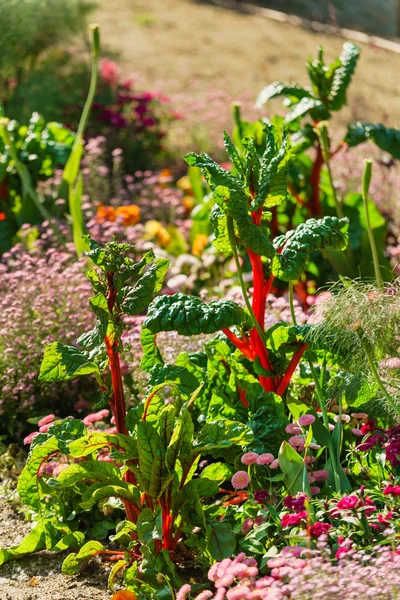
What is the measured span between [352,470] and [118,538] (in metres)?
0.79

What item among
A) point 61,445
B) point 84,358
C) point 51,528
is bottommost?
point 51,528

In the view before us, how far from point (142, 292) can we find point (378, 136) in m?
1.85

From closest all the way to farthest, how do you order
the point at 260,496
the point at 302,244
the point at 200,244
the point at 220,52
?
1. the point at 260,496
2. the point at 302,244
3. the point at 200,244
4. the point at 220,52

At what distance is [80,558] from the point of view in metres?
2.63

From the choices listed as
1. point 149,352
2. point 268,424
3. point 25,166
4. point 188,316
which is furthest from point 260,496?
point 25,166

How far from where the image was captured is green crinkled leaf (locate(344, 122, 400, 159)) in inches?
156

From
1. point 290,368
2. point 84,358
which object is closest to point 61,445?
point 84,358

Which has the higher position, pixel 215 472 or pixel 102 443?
pixel 102 443

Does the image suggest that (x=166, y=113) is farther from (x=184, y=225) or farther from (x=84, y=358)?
(x=84, y=358)

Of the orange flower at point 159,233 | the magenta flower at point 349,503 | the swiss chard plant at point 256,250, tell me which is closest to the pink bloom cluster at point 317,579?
the magenta flower at point 349,503

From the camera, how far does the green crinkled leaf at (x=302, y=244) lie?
267 centimetres

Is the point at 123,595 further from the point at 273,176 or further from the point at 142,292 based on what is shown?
the point at 273,176

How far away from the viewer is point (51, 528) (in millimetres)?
2797

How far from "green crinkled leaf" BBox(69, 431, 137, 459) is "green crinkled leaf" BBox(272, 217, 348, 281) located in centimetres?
71
